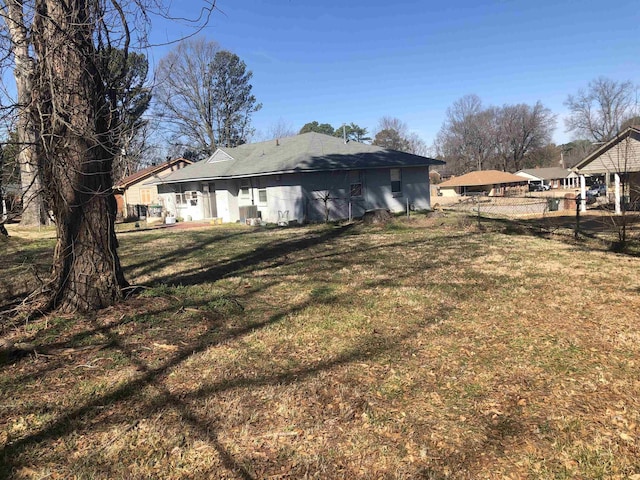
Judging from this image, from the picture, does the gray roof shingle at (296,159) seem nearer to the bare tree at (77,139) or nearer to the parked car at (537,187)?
the bare tree at (77,139)

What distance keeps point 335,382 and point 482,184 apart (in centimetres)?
5813

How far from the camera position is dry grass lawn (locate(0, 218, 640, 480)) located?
2.84 m

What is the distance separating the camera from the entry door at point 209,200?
24000 millimetres

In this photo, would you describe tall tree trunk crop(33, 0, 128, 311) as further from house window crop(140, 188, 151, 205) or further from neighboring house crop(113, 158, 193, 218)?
house window crop(140, 188, 151, 205)

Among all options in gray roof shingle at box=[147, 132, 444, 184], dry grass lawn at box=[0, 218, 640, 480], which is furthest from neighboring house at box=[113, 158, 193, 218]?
dry grass lawn at box=[0, 218, 640, 480]

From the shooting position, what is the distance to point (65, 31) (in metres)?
4.74

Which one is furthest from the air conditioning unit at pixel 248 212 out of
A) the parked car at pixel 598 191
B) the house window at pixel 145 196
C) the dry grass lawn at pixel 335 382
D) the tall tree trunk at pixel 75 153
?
the parked car at pixel 598 191

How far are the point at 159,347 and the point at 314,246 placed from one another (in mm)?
7233

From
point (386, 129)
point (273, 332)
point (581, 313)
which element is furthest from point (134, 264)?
point (386, 129)

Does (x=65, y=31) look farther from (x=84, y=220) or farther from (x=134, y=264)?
(x=134, y=264)

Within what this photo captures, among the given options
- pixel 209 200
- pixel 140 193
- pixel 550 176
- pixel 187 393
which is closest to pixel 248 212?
pixel 209 200

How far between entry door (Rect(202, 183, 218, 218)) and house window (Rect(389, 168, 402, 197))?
9.40 meters

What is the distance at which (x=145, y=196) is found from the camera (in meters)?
30.4

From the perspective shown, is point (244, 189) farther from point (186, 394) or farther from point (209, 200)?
point (186, 394)
